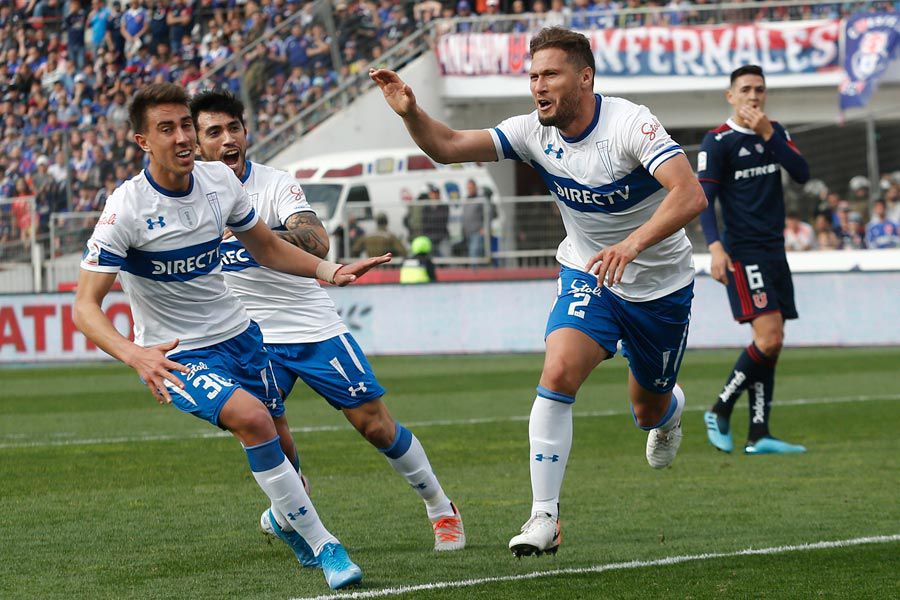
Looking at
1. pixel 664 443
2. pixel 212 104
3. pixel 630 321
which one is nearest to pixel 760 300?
pixel 664 443

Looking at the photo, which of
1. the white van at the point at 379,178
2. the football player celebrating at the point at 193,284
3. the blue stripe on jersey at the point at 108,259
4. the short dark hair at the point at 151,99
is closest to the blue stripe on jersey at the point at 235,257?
the football player celebrating at the point at 193,284

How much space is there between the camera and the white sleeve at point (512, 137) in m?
6.77

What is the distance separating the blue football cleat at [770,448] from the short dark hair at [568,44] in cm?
444

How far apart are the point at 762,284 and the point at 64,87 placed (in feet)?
78.8

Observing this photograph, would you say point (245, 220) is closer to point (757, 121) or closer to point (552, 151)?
point (552, 151)

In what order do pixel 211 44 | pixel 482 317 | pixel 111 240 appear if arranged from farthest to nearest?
pixel 211 44, pixel 482 317, pixel 111 240

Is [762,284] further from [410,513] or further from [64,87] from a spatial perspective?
[64,87]

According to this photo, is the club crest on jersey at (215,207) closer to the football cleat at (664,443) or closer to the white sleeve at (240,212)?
the white sleeve at (240,212)

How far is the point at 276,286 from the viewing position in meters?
7.46

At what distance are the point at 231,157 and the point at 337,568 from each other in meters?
2.33

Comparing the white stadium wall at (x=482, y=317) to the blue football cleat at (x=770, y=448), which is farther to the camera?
the white stadium wall at (x=482, y=317)

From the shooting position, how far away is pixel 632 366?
283 inches

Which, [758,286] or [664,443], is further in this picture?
[758,286]

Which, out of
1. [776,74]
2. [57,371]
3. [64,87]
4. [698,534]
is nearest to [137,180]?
[698,534]
